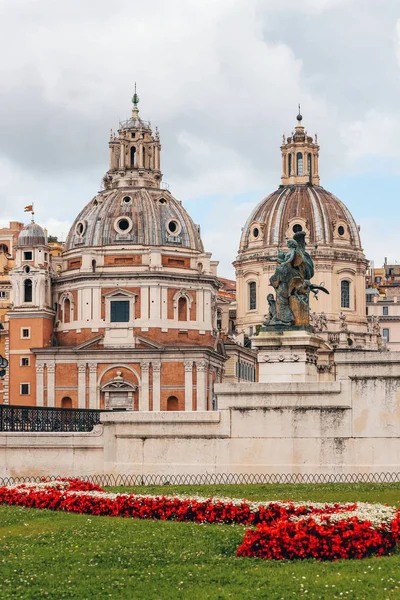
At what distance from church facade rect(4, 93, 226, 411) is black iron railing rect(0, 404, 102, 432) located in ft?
187

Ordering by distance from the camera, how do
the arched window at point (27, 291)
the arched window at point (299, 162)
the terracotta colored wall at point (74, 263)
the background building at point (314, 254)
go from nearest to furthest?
the arched window at point (27, 291) → the terracotta colored wall at point (74, 263) → the background building at point (314, 254) → the arched window at point (299, 162)

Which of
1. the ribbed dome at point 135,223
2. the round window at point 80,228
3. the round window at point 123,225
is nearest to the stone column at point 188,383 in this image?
the ribbed dome at point 135,223

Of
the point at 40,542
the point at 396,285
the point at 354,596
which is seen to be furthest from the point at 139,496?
the point at 396,285

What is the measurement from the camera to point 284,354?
39.7 meters

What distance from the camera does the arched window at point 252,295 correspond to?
13638cm

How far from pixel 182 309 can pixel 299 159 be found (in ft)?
138

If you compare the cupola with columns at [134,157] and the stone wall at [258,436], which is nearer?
the stone wall at [258,436]

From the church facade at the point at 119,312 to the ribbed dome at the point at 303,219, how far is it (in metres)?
25.3

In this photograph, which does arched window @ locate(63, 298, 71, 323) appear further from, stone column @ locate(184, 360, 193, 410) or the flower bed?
the flower bed

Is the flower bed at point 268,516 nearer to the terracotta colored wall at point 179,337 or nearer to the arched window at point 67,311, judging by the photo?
the terracotta colored wall at point 179,337

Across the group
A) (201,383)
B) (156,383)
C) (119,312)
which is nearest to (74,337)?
(119,312)

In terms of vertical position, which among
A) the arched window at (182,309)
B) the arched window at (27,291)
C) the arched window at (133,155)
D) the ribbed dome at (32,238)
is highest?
the arched window at (133,155)

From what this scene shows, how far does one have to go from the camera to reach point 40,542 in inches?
888

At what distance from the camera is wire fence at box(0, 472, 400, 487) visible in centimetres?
3531
